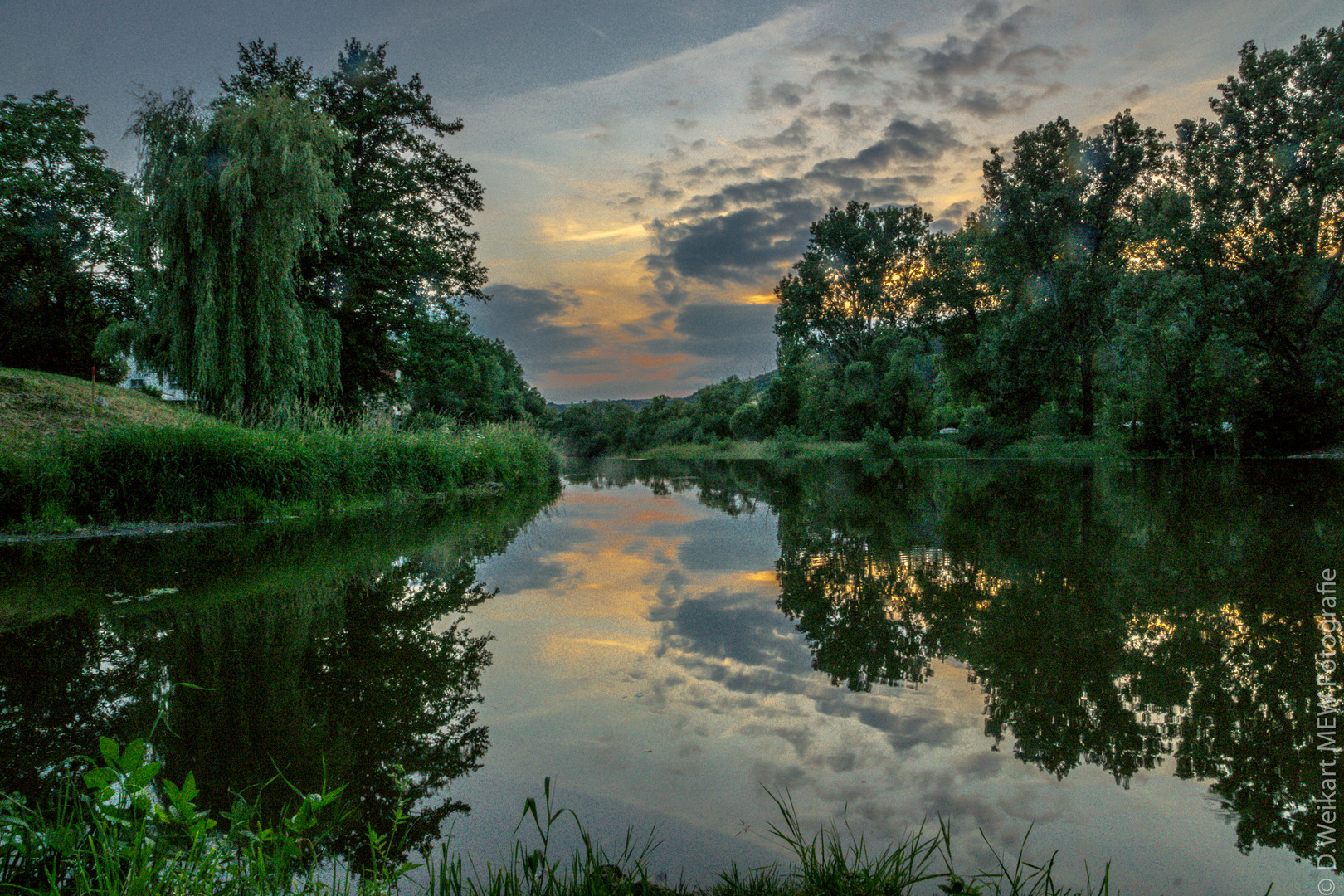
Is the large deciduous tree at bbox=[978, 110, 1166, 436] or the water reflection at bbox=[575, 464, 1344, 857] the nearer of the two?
the water reflection at bbox=[575, 464, 1344, 857]

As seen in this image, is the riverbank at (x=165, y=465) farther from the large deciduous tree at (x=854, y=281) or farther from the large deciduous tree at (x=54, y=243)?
the large deciduous tree at (x=854, y=281)

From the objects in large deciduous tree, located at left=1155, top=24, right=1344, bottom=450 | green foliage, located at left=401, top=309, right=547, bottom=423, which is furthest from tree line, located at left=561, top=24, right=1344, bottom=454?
green foliage, located at left=401, top=309, right=547, bottom=423

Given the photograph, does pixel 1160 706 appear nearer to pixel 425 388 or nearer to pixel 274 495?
pixel 274 495

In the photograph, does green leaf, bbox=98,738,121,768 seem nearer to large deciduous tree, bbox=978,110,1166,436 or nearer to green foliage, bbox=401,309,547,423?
green foliage, bbox=401,309,547,423

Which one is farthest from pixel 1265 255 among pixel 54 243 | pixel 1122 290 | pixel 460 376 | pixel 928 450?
pixel 54 243

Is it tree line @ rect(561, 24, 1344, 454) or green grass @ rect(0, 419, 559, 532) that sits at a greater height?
tree line @ rect(561, 24, 1344, 454)

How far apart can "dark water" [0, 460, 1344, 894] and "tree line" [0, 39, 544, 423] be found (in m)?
8.32

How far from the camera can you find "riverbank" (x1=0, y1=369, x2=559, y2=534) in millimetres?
7867

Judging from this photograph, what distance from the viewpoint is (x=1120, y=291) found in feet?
80.2

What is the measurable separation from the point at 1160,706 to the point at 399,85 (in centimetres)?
2436

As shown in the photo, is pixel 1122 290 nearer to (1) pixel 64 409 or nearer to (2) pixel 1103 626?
(2) pixel 1103 626

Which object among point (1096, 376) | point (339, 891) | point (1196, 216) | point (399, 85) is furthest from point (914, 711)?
point (1096, 376)

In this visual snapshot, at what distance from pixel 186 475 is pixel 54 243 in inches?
1023

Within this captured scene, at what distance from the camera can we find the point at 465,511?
436 inches
